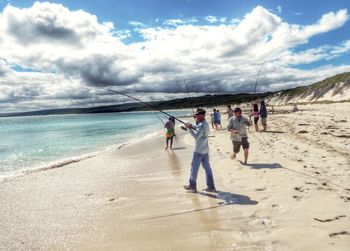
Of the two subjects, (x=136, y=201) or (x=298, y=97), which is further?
(x=298, y=97)

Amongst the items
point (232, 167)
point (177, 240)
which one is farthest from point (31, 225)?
point (232, 167)

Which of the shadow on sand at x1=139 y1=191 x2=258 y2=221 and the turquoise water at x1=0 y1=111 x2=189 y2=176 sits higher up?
the shadow on sand at x1=139 y1=191 x2=258 y2=221

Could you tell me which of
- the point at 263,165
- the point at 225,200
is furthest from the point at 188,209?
the point at 263,165

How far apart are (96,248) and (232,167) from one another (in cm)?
677

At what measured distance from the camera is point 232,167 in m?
11.4

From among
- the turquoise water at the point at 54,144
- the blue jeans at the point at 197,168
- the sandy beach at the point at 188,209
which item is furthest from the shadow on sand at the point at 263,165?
the turquoise water at the point at 54,144

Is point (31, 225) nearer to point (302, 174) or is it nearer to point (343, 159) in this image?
point (302, 174)

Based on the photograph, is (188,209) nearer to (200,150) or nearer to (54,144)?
(200,150)

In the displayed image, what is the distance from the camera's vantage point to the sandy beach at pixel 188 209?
548 centimetres

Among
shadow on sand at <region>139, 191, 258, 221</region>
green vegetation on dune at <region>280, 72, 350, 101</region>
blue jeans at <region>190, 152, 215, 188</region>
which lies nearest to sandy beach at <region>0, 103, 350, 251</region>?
shadow on sand at <region>139, 191, 258, 221</region>

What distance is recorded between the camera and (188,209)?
7.18 metres

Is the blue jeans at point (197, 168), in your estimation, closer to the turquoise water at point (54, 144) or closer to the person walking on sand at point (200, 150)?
the person walking on sand at point (200, 150)

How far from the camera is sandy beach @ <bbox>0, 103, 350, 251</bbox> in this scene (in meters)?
5.48

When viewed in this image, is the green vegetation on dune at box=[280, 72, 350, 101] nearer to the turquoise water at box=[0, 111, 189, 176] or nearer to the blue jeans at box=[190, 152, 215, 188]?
the turquoise water at box=[0, 111, 189, 176]
